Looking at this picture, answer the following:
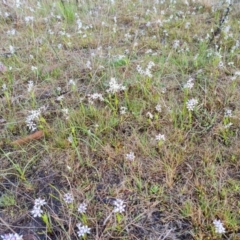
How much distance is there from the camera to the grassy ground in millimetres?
1710

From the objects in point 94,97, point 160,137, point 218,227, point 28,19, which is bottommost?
point 218,227

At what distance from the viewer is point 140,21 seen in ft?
13.6

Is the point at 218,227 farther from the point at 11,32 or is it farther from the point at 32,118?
the point at 11,32

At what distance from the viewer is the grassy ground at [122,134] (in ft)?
5.61

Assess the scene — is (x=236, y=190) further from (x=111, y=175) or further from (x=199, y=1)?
(x=199, y=1)

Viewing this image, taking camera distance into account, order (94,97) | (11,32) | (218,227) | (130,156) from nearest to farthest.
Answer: (218,227) → (130,156) → (94,97) → (11,32)

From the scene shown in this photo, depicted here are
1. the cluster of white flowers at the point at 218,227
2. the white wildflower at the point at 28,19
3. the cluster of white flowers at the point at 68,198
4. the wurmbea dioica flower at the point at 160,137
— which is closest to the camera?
the cluster of white flowers at the point at 218,227

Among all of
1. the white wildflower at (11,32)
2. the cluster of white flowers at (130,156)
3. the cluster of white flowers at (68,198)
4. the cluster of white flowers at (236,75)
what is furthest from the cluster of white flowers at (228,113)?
the white wildflower at (11,32)

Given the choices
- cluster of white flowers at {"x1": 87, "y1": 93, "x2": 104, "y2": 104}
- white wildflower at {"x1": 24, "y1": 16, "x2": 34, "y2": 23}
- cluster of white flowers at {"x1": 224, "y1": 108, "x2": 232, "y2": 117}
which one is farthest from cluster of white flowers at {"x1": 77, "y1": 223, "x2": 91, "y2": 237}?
white wildflower at {"x1": 24, "y1": 16, "x2": 34, "y2": 23}

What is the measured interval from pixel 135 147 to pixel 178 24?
2.58 metres

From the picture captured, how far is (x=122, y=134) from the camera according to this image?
2279 mm

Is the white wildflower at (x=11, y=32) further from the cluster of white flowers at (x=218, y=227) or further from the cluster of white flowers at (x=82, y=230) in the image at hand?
the cluster of white flowers at (x=218, y=227)

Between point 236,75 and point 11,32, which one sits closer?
point 236,75

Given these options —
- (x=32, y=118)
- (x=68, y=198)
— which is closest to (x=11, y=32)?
(x=32, y=118)
